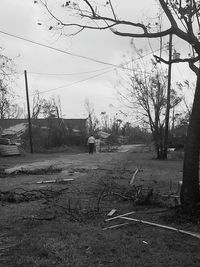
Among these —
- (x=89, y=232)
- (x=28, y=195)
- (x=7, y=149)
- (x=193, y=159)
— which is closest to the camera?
(x=89, y=232)

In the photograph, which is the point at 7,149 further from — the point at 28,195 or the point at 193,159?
the point at 193,159

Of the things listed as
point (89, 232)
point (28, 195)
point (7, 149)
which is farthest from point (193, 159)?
point (7, 149)

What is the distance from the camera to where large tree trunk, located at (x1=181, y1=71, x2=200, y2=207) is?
9.29 m

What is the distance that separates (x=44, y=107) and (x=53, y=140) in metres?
25.9

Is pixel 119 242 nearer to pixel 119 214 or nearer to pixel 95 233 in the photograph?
pixel 95 233

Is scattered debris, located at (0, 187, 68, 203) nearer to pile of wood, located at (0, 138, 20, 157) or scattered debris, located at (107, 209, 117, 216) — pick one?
scattered debris, located at (107, 209, 117, 216)

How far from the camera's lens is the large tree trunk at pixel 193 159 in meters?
9.29

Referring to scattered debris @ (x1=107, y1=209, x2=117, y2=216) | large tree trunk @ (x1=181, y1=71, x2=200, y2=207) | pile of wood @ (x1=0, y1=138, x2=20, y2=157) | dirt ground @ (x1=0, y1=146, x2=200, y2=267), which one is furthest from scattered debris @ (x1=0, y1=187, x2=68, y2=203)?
pile of wood @ (x1=0, y1=138, x2=20, y2=157)

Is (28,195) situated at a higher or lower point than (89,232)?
higher

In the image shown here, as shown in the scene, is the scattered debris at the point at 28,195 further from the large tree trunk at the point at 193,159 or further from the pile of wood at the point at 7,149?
the pile of wood at the point at 7,149

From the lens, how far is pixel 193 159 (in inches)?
371

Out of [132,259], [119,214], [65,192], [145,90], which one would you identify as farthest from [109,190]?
[145,90]

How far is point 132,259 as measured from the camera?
6.47m

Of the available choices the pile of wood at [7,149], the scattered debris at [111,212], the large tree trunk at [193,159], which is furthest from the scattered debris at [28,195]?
the pile of wood at [7,149]
